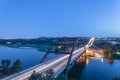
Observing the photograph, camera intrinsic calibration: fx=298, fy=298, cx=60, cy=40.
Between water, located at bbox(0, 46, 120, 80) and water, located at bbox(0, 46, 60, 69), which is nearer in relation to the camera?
water, located at bbox(0, 46, 120, 80)

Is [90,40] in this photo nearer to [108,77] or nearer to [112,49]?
[112,49]

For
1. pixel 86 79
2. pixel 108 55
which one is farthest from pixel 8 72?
pixel 108 55

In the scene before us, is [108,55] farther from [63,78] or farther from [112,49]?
[63,78]

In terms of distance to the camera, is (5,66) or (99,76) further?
(99,76)

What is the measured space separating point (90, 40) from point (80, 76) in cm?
12897

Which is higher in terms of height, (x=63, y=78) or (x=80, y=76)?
(x=63, y=78)

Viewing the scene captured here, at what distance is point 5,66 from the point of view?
2317 inches

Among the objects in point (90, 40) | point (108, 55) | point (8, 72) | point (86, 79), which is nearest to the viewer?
point (8, 72)

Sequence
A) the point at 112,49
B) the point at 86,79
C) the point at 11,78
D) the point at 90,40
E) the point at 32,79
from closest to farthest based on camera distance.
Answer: the point at 32,79
the point at 11,78
the point at 86,79
the point at 112,49
the point at 90,40

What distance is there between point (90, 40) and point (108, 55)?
60648 millimetres

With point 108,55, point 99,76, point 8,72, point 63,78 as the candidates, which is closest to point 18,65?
point 8,72

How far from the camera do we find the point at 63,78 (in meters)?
14.1

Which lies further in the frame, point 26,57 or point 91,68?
point 26,57

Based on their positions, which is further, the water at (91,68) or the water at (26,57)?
the water at (26,57)
